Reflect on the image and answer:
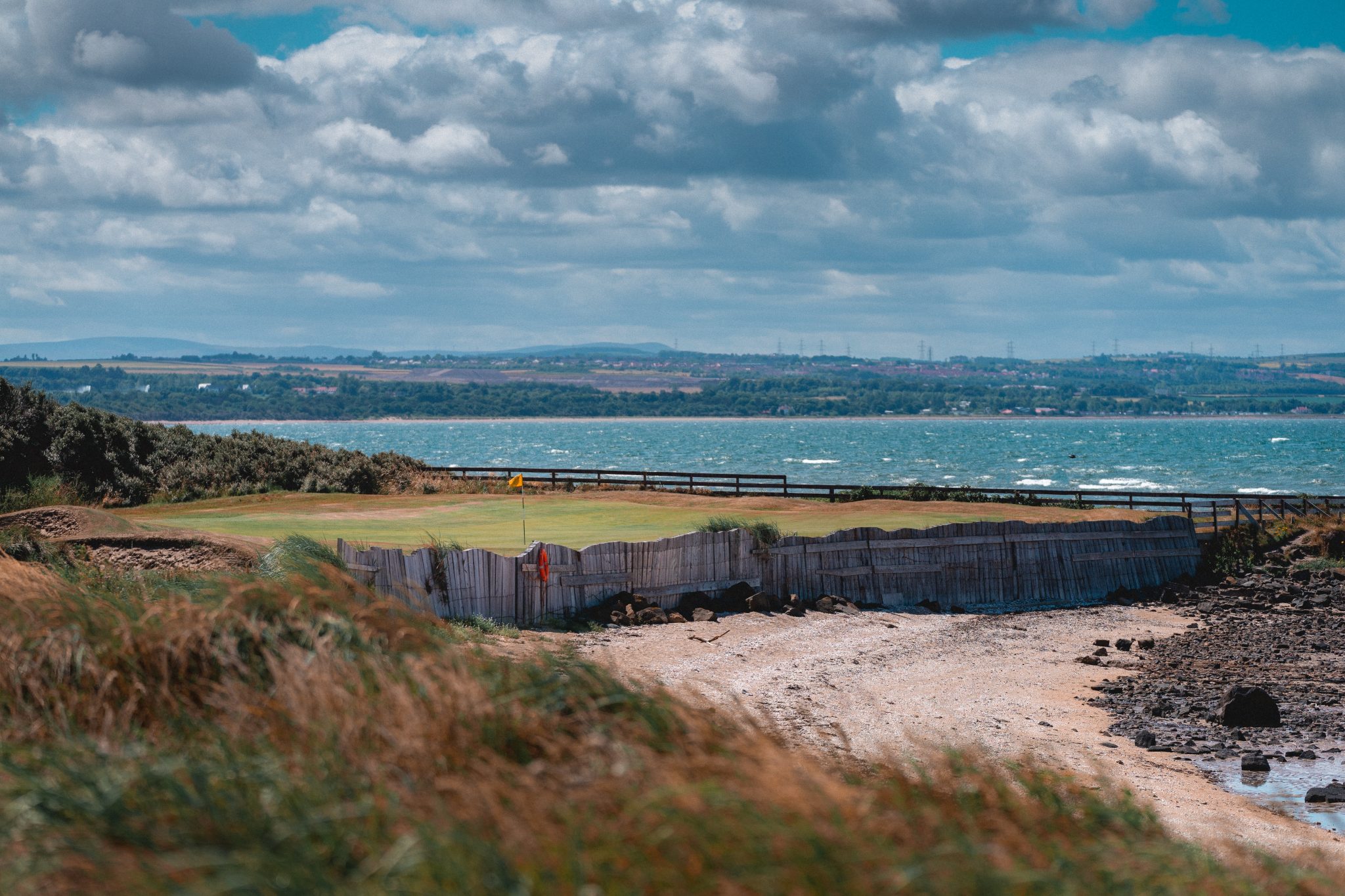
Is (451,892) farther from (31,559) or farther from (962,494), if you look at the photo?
(962,494)

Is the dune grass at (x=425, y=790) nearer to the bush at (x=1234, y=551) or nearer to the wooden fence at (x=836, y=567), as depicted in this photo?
the wooden fence at (x=836, y=567)

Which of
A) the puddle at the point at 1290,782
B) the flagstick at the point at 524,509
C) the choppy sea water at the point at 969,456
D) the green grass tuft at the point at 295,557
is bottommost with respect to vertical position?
the choppy sea water at the point at 969,456

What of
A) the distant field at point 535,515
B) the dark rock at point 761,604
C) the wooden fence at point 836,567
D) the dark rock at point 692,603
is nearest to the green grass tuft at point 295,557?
the wooden fence at point 836,567

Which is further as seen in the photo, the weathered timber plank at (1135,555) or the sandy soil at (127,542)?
the weathered timber plank at (1135,555)

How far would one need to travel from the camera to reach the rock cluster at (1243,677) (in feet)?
54.6

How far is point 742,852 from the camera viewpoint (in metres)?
4.80

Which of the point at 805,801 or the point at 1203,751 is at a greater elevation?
the point at 805,801

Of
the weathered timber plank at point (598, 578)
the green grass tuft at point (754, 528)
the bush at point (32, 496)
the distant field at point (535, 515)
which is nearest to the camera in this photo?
the weathered timber plank at point (598, 578)

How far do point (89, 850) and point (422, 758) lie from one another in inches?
56.3

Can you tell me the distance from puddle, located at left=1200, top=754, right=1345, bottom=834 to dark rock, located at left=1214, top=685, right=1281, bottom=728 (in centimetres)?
147

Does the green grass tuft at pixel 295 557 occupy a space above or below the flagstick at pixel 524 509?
above

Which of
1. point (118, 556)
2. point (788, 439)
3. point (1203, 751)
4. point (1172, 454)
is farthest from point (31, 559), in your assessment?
point (788, 439)

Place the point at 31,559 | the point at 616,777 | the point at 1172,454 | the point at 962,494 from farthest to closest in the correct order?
the point at 1172,454
the point at 962,494
the point at 31,559
the point at 616,777

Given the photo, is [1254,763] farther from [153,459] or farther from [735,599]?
[153,459]
